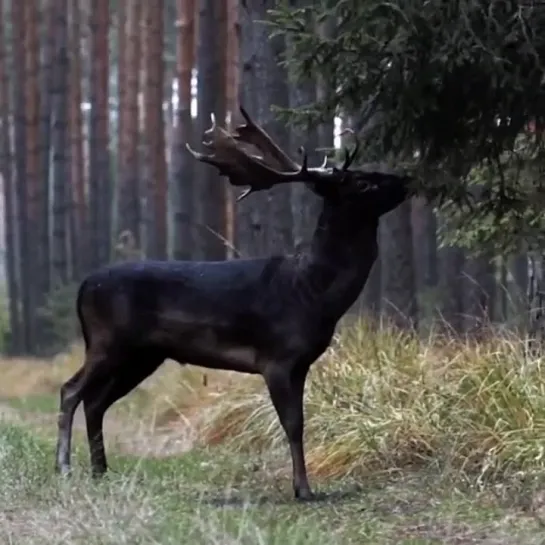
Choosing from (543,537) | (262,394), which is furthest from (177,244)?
(543,537)

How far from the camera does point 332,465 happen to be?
8.91m

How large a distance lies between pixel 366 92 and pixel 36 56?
66.1 feet

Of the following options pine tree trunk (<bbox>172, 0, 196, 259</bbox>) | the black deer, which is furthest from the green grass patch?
pine tree trunk (<bbox>172, 0, 196, 259</bbox>)

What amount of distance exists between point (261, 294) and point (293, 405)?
25.8 inches

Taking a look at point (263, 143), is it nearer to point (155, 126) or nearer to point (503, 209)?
point (503, 209)

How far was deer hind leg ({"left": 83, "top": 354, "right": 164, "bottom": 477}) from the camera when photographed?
830cm

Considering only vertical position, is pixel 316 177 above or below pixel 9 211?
above

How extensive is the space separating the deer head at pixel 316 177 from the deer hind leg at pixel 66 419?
162 centimetres

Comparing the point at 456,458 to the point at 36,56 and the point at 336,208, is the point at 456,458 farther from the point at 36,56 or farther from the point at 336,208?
the point at 36,56

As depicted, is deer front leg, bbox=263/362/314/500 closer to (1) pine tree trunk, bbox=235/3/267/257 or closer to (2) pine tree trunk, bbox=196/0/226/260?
(1) pine tree trunk, bbox=235/3/267/257

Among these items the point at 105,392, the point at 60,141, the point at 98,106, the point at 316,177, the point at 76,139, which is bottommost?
the point at 105,392

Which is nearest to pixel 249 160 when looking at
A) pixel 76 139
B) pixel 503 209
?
pixel 503 209

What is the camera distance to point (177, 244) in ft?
65.9

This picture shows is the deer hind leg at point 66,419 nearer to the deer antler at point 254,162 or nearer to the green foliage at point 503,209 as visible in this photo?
the deer antler at point 254,162
